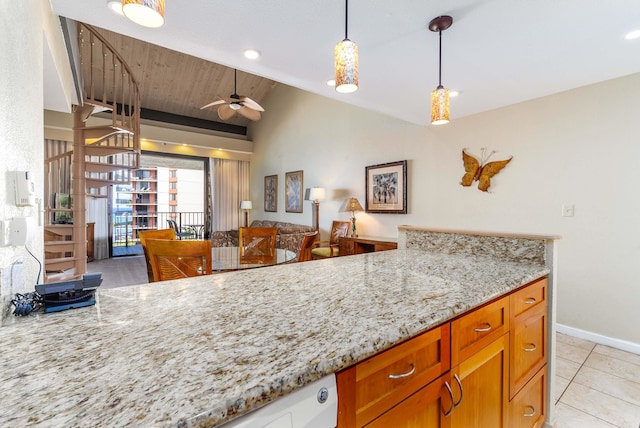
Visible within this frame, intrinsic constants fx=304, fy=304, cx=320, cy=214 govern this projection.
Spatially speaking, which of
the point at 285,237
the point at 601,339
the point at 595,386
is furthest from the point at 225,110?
the point at 601,339

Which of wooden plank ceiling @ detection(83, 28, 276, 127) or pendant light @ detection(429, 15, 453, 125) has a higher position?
wooden plank ceiling @ detection(83, 28, 276, 127)

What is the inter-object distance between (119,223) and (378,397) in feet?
26.1

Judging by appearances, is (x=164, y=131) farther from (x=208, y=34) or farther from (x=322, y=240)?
(x=208, y=34)

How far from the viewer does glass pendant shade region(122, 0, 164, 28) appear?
0.96 meters

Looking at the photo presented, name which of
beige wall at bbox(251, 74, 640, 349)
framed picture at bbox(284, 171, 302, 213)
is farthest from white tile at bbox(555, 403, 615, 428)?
framed picture at bbox(284, 171, 302, 213)

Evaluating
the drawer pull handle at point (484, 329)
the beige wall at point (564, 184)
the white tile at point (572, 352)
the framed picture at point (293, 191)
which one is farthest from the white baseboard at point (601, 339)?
the framed picture at point (293, 191)

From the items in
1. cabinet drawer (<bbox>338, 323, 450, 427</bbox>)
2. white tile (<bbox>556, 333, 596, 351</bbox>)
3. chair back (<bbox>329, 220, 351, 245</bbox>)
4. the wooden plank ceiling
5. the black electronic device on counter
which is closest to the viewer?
cabinet drawer (<bbox>338, 323, 450, 427</bbox>)

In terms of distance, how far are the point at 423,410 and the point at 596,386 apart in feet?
6.93

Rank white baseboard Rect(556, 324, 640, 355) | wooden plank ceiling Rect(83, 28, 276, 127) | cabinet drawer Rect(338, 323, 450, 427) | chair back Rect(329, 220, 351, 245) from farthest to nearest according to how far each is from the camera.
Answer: wooden plank ceiling Rect(83, 28, 276, 127) < chair back Rect(329, 220, 351, 245) < white baseboard Rect(556, 324, 640, 355) < cabinet drawer Rect(338, 323, 450, 427)

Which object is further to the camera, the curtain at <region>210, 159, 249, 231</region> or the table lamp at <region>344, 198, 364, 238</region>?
the curtain at <region>210, 159, 249, 231</region>

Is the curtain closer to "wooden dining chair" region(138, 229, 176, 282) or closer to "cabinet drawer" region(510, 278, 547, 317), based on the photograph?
"wooden dining chair" region(138, 229, 176, 282)

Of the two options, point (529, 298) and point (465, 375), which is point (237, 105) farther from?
point (465, 375)

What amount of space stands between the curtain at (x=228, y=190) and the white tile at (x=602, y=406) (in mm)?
6964

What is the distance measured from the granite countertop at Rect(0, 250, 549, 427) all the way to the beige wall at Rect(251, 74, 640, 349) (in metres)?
2.20
